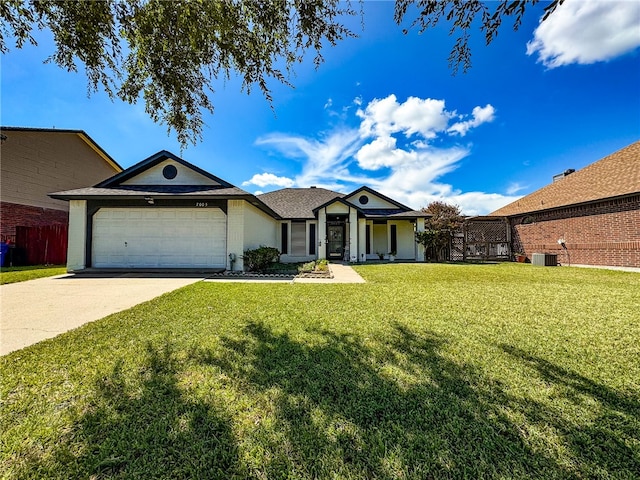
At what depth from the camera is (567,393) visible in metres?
2.51

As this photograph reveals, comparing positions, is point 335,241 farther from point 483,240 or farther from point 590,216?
point 590,216

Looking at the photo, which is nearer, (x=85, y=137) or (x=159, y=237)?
(x=159, y=237)

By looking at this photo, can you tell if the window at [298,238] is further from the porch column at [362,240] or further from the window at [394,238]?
the window at [394,238]

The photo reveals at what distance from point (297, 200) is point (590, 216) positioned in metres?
16.4

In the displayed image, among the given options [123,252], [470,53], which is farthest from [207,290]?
[470,53]

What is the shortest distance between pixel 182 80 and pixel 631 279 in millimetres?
13805

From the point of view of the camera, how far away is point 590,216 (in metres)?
13.5

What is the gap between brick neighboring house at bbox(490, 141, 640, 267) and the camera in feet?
39.3

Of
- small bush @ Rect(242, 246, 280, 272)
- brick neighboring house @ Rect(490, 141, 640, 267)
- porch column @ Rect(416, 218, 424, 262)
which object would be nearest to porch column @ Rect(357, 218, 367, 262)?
porch column @ Rect(416, 218, 424, 262)

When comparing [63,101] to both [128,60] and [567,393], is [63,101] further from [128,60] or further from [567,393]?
[567,393]

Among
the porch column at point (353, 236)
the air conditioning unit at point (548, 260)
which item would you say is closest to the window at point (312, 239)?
the porch column at point (353, 236)

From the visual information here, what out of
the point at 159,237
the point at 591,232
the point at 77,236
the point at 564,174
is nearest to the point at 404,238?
the point at 591,232

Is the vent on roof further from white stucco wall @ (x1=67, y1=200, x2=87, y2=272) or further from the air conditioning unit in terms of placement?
white stucco wall @ (x1=67, y1=200, x2=87, y2=272)

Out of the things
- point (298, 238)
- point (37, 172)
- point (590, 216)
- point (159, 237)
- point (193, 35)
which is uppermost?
point (37, 172)
